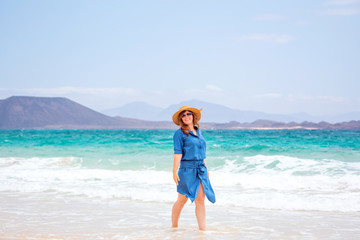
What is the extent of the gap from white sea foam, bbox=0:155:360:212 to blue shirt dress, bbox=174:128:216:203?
2.89 metres

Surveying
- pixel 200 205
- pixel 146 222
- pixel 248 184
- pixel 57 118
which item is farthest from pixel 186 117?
pixel 57 118

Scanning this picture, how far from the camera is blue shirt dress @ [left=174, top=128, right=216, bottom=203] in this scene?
178 inches

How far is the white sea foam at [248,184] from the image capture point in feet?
24.4

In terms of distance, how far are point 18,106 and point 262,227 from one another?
17572cm

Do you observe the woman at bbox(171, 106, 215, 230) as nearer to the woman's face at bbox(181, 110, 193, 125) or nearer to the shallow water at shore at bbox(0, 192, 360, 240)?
the woman's face at bbox(181, 110, 193, 125)

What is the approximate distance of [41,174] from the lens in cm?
1147

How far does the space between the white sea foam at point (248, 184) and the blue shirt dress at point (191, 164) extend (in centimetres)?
289

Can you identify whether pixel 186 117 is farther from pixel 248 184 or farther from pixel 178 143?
pixel 248 184

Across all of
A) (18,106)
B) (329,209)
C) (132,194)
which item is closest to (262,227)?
(329,209)

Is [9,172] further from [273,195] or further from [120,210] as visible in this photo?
[273,195]

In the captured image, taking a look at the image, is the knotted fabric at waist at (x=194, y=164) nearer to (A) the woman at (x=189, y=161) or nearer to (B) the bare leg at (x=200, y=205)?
(A) the woman at (x=189, y=161)

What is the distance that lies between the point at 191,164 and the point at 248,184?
17.4 feet

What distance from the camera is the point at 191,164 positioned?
14.9 ft

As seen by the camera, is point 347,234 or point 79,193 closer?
point 347,234
